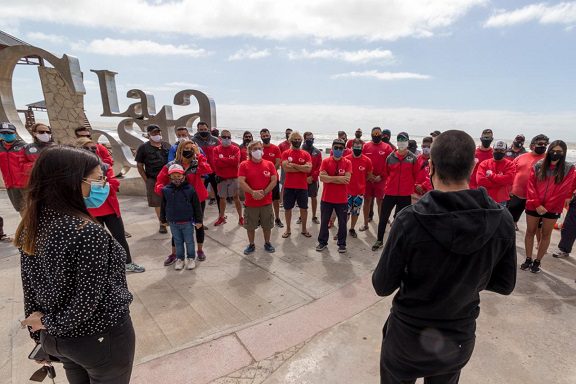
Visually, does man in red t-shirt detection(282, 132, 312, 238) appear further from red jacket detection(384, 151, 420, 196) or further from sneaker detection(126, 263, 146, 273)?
sneaker detection(126, 263, 146, 273)

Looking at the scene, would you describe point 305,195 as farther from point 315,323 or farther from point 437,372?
point 437,372

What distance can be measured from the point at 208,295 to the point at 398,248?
2.83 meters

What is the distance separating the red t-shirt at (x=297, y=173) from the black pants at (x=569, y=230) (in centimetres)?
426

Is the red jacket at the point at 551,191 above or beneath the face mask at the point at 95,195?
beneath

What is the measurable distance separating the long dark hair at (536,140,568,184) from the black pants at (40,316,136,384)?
16.7 ft

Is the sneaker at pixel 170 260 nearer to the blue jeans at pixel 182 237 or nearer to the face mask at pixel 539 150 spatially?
the blue jeans at pixel 182 237

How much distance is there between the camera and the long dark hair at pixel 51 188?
133cm

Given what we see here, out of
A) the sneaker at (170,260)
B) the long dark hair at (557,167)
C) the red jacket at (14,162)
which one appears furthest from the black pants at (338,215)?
the red jacket at (14,162)

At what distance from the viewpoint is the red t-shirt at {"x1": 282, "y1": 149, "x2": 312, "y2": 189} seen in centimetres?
543

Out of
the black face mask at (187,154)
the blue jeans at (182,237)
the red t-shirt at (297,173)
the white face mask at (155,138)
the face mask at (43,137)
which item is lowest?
the blue jeans at (182,237)

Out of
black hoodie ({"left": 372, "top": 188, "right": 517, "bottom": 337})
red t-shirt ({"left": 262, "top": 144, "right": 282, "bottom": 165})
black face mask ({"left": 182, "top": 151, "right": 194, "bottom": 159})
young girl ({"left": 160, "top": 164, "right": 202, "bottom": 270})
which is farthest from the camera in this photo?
red t-shirt ({"left": 262, "top": 144, "right": 282, "bottom": 165})

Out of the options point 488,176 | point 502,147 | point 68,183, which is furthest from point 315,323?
point 502,147

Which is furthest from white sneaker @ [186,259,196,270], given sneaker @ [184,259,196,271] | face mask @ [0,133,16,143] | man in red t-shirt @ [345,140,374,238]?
face mask @ [0,133,16,143]

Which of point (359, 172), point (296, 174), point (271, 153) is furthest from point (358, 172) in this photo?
point (271, 153)
